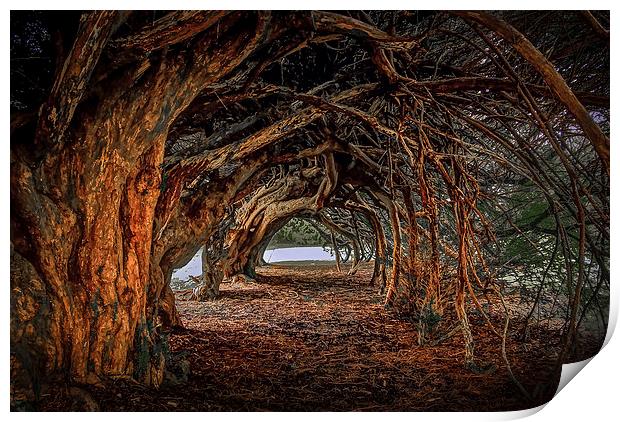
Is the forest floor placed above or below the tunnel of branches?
below

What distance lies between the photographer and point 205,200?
2469 mm

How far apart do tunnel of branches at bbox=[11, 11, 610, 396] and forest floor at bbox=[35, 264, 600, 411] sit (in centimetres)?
9

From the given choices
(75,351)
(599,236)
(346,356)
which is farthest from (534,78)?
(75,351)

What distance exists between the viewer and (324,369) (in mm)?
2109

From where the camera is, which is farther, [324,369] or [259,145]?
[259,145]

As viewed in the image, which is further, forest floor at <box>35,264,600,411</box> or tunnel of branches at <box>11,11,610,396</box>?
forest floor at <box>35,264,600,411</box>

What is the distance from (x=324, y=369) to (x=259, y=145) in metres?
1.05

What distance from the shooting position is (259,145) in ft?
7.73

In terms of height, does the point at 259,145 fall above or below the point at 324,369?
above

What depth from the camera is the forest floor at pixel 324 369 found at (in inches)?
78.4

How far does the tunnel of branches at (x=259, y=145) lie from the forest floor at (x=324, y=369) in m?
0.09

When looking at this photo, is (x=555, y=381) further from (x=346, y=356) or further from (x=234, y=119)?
(x=234, y=119)

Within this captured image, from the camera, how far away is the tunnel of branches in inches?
65.9

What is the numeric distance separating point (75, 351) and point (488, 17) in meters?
1.87
